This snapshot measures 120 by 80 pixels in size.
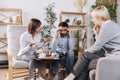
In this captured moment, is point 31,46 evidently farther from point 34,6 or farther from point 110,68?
point 34,6

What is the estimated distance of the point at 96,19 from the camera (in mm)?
3447

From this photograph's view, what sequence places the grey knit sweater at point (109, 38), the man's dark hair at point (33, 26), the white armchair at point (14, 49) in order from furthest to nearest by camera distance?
the man's dark hair at point (33, 26) < the white armchair at point (14, 49) < the grey knit sweater at point (109, 38)

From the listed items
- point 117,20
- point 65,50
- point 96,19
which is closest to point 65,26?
point 65,50

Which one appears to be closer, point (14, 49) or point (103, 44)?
point (103, 44)

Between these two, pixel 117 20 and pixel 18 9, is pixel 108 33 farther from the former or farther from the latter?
pixel 117 20

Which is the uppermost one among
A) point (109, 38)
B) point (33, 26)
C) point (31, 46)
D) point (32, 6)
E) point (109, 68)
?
point (32, 6)

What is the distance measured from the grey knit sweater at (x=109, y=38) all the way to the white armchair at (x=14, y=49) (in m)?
1.37

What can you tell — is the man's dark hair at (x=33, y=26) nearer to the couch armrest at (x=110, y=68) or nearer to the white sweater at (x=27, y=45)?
the white sweater at (x=27, y=45)

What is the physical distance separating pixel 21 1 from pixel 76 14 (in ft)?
4.94

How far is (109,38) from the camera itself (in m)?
Result: 3.22

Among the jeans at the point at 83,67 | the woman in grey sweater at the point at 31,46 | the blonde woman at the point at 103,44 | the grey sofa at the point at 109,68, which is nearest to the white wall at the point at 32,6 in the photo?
the woman in grey sweater at the point at 31,46

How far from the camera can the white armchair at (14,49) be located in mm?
4066

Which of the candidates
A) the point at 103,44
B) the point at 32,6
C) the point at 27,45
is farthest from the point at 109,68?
the point at 32,6

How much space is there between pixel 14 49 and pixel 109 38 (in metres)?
2.05
